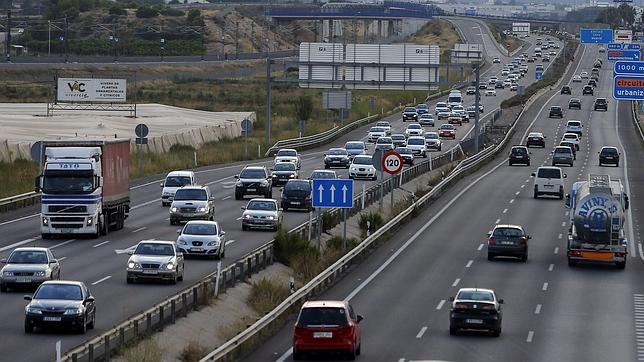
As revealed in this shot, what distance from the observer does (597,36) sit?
17525cm

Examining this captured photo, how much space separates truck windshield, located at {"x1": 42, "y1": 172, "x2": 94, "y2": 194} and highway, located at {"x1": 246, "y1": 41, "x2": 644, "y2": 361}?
9.59 metres

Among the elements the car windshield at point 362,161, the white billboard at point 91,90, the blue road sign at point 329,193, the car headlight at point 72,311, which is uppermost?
the white billboard at point 91,90

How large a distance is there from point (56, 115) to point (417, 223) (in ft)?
187

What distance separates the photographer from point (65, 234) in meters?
49.5

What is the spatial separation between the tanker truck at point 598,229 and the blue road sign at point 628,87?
1749 inches

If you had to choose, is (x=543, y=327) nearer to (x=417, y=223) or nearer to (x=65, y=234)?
(x=65, y=234)

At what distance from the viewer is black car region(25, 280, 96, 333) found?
29906 millimetres

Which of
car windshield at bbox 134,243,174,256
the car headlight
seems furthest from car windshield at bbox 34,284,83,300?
car windshield at bbox 134,243,174,256

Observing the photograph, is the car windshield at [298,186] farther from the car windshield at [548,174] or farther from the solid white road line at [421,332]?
the solid white road line at [421,332]

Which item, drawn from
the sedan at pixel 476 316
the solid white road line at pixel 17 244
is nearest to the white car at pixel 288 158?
the solid white road line at pixel 17 244

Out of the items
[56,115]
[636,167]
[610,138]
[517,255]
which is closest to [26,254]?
[517,255]

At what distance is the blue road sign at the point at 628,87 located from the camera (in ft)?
300

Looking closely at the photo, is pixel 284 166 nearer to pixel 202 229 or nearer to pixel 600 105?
pixel 202 229

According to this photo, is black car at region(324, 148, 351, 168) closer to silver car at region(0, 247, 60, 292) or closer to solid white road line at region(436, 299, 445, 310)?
solid white road line at region(436, 299, 445, 310)
